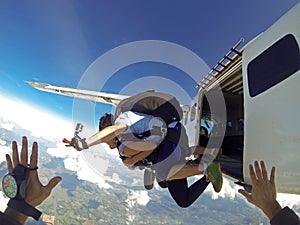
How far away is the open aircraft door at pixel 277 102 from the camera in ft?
7.16

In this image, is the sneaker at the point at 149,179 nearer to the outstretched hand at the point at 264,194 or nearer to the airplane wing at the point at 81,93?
the outstretched hand at the point at 264,194

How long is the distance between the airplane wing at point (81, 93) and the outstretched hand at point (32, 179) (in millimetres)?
6405

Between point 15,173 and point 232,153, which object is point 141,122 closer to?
point 15,173

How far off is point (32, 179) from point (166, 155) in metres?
2.30

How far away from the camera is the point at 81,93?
8438mm

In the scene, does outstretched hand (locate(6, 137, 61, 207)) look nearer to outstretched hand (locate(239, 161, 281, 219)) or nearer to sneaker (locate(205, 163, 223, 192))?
outstretched hand (locate(239, 161, 281, 219))

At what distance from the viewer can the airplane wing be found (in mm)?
8398

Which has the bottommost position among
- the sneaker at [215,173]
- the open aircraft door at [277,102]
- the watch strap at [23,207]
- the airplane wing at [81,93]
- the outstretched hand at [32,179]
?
the watch strap at [23,207]

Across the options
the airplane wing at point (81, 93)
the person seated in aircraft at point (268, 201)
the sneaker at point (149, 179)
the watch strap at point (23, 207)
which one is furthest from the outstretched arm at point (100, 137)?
the airplane wing at point (81, 93)

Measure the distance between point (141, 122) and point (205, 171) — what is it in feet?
4.78

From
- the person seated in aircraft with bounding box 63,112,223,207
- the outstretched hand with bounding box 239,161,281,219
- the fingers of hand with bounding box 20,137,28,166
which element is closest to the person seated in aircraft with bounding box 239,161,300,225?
the outstretched hand with bounding box 239,161,281,219

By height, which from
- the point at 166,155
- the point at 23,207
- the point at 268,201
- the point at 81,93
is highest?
the point at 81,93

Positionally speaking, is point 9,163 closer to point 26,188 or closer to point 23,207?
point 26,188

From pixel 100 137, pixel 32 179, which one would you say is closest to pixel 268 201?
pixel 32 179
